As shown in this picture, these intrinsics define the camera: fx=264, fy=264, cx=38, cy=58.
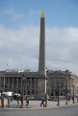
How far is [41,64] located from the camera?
5228 cm

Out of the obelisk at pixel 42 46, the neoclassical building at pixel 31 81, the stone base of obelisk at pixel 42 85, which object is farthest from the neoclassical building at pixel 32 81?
the obelisk at pixel 42 46

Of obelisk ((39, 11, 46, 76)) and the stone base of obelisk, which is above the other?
obelisk ((39, 11, 46, 76))

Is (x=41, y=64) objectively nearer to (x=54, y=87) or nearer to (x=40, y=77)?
(x=40, y=77)

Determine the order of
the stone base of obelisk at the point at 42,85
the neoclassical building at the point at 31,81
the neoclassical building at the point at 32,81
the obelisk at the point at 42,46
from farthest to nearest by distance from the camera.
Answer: the neoclassical building at the point at 31,81 < the neoclassical building at the point at 32,81 < the stone base of obelisk at the point at 42,85 < the obelisk at the point at 42,46

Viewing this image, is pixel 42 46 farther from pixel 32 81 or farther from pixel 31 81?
pixel 32 81

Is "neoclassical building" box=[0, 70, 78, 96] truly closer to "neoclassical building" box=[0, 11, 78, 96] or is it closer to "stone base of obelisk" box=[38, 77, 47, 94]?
"neoclassical building" box=[0, 11, 78, 96]

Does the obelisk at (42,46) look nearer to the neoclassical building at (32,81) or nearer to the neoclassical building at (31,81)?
the neoclassical building at (32,81)

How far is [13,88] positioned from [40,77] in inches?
3857

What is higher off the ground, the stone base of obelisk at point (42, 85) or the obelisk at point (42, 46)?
the obelisk at point (42, 46)

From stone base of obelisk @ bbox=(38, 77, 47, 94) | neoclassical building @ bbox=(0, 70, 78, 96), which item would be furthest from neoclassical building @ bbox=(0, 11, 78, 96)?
Result: stone base of obelisk @ bbox=(38, 77, 47, 94)

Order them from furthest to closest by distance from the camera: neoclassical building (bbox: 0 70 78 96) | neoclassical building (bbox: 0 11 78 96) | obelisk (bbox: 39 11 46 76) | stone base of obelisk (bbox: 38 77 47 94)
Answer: neoclassical building (bbox: 0 70 78 96)
neoclassical building (bbox: 0 11 78 96)
stone base of obelisk (bbox: 38 77 47 94)
obelisk (bbox: 39 11 46 76)

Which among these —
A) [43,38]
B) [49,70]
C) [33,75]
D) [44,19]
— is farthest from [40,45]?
[49,70]

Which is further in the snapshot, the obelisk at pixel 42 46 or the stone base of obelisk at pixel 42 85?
the stone base of obelisk at pixel 42 85

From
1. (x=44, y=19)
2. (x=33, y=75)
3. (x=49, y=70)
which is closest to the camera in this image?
(x=44, y=19)
